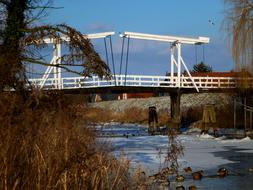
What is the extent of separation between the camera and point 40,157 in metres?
6.80

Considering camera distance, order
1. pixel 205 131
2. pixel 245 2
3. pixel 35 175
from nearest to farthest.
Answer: pixel 35 175
pixel 245 2
pixel 205 131

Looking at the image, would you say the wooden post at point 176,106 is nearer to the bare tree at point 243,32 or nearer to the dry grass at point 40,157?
the bare tree at point 243,32

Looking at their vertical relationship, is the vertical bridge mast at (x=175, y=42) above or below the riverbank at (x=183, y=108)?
above

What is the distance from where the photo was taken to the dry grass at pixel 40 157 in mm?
6418

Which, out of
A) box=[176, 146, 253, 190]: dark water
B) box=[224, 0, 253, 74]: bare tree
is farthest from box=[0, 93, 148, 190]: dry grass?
box=[224, 0, 253, 74]: bare tree

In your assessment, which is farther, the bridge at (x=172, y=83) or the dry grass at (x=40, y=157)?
the bridge at (x=172, y=83)

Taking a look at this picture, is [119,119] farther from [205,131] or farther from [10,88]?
[10,88]

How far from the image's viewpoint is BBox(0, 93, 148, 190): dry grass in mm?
6418

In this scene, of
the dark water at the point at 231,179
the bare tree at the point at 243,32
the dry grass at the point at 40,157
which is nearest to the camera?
the dry grass at the point at 40,157

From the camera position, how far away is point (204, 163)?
21.3 m

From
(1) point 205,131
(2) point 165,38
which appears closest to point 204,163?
(1) point 205,131

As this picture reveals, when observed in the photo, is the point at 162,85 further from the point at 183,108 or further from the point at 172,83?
the point at 183,108

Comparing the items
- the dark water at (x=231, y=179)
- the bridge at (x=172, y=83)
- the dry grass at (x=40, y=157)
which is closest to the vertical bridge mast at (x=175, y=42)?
the bridge at (x=172, y=83)

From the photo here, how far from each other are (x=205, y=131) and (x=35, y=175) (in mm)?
40292
